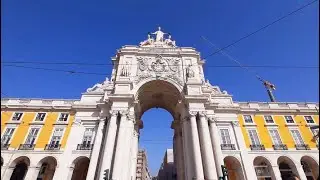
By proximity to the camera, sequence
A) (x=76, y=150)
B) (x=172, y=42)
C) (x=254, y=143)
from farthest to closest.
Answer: (x=172, y=42) → (x=254, y=143) → (x=76, y=150)

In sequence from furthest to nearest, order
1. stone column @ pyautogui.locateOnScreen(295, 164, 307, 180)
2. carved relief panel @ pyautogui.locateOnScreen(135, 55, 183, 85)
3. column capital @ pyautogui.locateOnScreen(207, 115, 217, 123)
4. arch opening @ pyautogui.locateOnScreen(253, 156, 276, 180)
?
carved relief panel @ pyautogui.locateOnScreen(135, 55, 183, 85)
column capital @ pyautogui.locateOnScreen(207, 115, 217, 123)
arch opening @ pyautogui.locateOnScreen(253, 156, 276, 180)
stone column @ pyautogui.locateOnScreen(295, 164, 307, 180)

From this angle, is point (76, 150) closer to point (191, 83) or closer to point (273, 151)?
point (191, 83)

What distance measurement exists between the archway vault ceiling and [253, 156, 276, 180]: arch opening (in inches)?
529

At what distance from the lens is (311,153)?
28.2m

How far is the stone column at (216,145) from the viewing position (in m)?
24.7

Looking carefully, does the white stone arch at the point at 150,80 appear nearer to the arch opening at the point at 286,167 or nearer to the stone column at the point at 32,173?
the stone column at the point at 32,173

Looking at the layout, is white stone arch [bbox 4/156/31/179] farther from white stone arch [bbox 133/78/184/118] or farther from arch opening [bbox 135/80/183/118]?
arch opening [bbox 135/80/183/118]

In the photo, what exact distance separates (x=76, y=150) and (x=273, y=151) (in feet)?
84.2

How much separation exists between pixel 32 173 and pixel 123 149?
36.8ft

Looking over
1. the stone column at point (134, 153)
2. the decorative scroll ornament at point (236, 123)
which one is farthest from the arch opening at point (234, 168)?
the stone column at point (134, 153)

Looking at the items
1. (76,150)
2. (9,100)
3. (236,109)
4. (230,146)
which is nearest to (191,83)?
(236,109)

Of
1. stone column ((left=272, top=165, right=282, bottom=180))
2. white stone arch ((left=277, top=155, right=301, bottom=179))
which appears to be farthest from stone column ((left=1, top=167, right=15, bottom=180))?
white stone arch ((left=277, top=155, right=301, bottom=179))

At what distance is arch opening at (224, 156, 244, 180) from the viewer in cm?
2727

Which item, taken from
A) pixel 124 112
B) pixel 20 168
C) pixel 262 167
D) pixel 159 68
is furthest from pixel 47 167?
pixel 262 167
